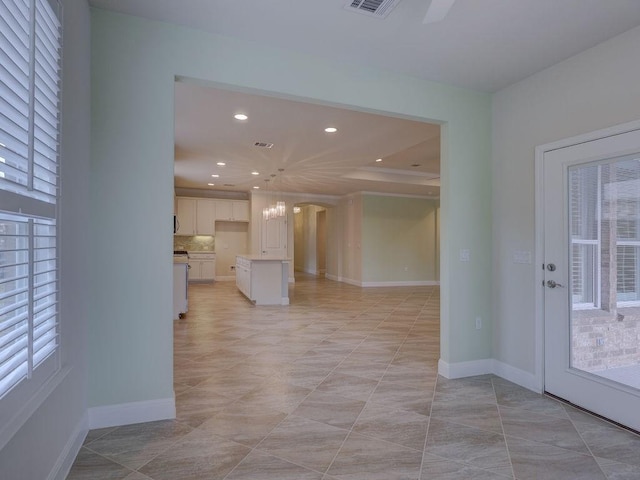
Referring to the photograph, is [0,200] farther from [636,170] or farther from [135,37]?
[636,170]

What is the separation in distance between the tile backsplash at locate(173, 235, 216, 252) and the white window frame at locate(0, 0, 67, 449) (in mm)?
9929

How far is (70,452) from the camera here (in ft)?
6.79

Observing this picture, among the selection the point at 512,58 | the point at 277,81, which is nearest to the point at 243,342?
the point at 277,81

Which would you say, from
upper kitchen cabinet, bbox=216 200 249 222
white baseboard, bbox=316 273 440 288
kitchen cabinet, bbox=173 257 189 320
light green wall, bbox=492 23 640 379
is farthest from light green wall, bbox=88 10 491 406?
upper kitchen cabinet, bbox=216 200 249 222

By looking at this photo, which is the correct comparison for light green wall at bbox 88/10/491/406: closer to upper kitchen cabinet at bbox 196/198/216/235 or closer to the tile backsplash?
upper kitchen cabinet at bbox 196/198/216/235

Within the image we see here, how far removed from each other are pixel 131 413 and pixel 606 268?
349 centimetres

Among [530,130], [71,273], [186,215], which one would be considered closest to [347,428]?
[71,273]

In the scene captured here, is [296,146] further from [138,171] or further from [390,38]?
[138,171]

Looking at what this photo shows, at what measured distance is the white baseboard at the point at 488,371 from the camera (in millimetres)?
3344

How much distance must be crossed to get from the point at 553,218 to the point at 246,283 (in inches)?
239

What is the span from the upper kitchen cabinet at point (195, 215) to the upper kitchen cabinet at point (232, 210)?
174 mm

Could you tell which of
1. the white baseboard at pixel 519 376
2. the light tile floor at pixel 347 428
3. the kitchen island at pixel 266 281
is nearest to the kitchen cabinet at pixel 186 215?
the kitchen island at pixel 266 281

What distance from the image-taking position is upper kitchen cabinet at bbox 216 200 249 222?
37.3 ft

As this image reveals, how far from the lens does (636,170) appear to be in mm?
2596
